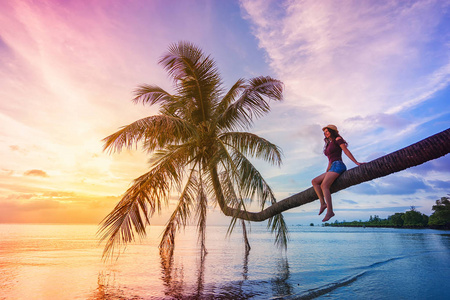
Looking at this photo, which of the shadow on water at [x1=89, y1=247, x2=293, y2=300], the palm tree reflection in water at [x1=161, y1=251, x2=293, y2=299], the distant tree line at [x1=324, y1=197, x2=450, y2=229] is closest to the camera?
the shadow on water at [x1=89, y1=247, x2=293, y2=300]

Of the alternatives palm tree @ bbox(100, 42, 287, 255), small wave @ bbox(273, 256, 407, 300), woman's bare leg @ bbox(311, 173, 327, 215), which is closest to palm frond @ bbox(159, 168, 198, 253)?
palm tree @ bbox(100, 42, 287, 255)

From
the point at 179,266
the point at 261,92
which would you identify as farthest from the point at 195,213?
the point at 261,92

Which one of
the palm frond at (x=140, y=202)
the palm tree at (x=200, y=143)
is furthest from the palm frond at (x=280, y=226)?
the palm frond at (x=140, y=202)

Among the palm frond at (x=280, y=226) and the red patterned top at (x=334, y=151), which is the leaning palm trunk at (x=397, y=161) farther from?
the palm frond at (x=280, y=226)

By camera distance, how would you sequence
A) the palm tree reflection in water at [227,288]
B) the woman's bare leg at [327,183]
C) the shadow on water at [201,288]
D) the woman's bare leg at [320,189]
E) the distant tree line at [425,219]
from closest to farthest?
the woman's bare leg at [327,183]
the woman's bare leg at [320,189]
the shadow on water at [201,288]
the palm tree reflection in water at [227,288]
the distant tree line at [425,219]

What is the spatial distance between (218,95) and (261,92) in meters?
2.00

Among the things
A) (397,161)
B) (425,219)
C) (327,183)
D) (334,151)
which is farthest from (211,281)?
(425,219)

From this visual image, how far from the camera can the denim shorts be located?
5211 millimetres

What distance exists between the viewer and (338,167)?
5219 millimetres

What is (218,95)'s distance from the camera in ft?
36.2

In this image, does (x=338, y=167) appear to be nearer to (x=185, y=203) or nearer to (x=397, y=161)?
(x=397, y=161)

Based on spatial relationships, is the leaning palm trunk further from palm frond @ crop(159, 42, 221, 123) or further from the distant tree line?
the distant tree line

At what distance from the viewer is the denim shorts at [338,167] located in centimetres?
521

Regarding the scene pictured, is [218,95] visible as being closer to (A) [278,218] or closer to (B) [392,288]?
(A) [278,218]
